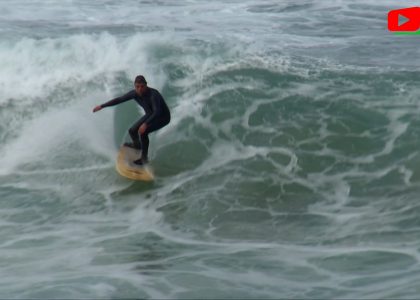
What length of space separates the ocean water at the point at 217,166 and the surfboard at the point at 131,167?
0.14 metres

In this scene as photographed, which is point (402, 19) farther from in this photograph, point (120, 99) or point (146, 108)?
point (120, 99)

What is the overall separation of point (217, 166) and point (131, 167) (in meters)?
1.12

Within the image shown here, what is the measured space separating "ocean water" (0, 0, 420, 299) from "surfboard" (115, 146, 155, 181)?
143 millimetres

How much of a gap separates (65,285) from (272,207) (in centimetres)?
337

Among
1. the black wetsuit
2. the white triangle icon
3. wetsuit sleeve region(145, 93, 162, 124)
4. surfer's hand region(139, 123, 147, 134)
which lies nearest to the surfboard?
the black wetsuit

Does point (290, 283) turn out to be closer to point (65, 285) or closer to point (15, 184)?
point (65, 285)

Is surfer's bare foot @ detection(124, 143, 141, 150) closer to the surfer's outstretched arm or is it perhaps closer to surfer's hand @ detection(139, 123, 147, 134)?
surfer's hand @ detection(139, 123, 147, 134)

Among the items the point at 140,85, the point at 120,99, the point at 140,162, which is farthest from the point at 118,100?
the point at 140,162

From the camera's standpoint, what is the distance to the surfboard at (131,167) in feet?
39.7

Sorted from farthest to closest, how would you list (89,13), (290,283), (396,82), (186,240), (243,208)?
(89,13), (396,82), (243,208), (186,240), (290,283)

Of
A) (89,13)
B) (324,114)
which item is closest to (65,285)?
(324,114)

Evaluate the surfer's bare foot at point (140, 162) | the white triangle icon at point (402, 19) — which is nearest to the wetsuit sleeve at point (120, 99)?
the surfer's bare foot at point (140, 162)

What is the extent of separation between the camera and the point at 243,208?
11.1 m

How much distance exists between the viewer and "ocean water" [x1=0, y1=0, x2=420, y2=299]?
8781mm
